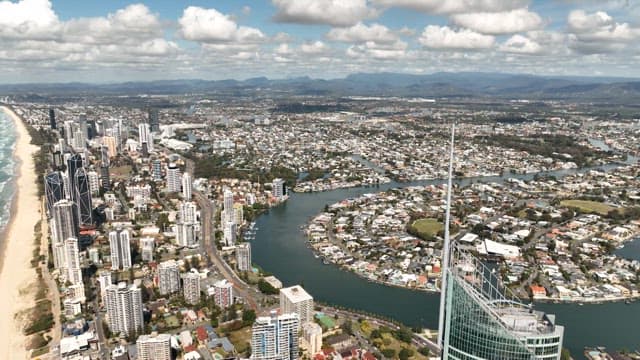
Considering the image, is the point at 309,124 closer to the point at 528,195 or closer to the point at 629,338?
the point at 528,195

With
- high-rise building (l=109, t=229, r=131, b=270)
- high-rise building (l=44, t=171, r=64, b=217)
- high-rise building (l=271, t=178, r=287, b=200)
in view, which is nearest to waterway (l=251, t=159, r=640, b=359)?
high-rise building (l=271, t=178, r=287, b=200)

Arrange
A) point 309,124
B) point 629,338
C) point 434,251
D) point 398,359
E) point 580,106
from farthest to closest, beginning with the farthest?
point 580,106, point 309,124, point 434,251, point 629,338, point 398,359

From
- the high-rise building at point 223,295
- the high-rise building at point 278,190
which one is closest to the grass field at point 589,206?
the high-rise building at point 278,190

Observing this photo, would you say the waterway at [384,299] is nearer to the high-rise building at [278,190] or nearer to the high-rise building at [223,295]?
the high-rise building at [223,295]

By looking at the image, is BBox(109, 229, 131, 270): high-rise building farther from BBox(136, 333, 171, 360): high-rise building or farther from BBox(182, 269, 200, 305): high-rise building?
BBox(136, 333, 171, 360): high-rise building

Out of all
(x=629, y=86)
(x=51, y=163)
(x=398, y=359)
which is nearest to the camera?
(x=398, y=359)

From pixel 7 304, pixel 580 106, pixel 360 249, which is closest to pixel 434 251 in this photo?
pixel 360 249
